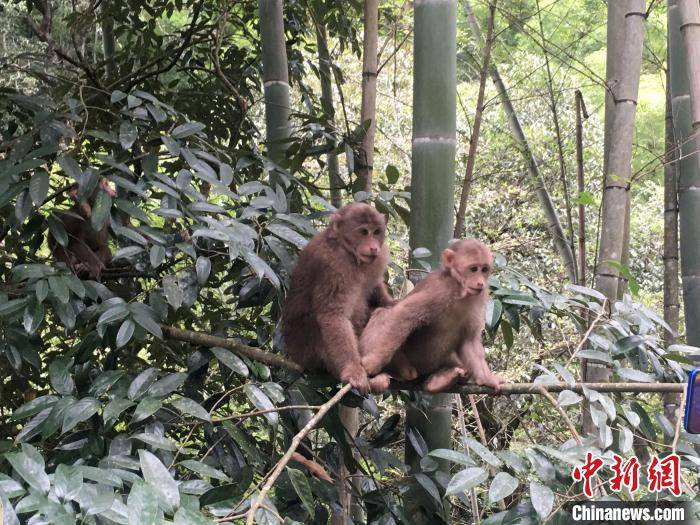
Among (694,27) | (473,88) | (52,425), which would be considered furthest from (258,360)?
(473,88)

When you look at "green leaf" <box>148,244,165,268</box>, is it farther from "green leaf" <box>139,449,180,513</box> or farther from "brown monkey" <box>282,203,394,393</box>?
"green leaf" <box>139,449,180,513</box>

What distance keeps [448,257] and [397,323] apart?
15.3 inches

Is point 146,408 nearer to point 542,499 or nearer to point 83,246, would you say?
point 542,499

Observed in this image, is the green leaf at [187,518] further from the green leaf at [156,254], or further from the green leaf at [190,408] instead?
the green leaf at [156,254]

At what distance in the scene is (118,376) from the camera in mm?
2639

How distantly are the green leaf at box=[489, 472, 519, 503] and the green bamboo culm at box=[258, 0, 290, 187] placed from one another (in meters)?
2.56

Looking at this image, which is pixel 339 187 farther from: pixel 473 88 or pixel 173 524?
pixel 473 88

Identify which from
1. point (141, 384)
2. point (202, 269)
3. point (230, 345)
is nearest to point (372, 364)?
point (230, 345)

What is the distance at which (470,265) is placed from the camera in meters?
3.46

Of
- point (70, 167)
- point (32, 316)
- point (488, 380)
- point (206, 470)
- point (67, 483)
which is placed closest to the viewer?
point (67, 483)

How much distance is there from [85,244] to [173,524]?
2.87m

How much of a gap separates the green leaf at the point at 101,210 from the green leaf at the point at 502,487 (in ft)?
5.71

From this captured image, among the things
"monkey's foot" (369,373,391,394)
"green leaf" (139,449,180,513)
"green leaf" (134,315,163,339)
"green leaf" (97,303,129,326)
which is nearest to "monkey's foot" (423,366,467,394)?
"monkey's foot" (369,373,391,394)

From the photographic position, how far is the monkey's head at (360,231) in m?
3.56
